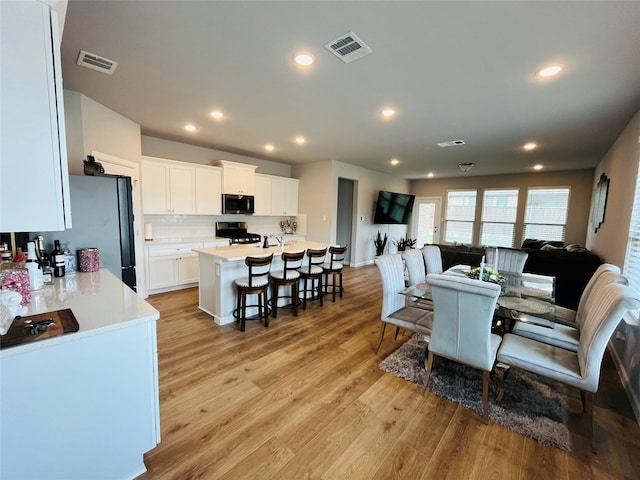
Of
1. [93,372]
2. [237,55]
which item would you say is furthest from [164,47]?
[93,372]

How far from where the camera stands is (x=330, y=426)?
1.88 m

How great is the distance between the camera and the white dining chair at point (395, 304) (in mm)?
2555

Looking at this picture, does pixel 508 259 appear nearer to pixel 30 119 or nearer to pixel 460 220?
pixel 30 119

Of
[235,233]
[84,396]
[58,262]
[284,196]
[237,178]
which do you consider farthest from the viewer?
[284,196]

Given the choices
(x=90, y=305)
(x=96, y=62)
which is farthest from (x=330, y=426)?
(x=96, y=62)

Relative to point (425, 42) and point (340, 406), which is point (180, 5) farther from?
point (340, 406)

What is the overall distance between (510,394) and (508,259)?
2.14 meters

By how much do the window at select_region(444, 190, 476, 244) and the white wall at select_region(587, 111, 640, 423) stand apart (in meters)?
4.00

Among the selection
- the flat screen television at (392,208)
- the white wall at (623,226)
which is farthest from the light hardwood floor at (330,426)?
the flat screen television at (392,208)

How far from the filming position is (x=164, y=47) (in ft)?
6.89

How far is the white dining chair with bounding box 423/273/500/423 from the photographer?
1865 millimetres

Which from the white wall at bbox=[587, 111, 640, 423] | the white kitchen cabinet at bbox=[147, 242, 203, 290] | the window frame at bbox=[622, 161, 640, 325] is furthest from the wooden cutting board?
the window frame at bbox=[622, 161, 640, 325]

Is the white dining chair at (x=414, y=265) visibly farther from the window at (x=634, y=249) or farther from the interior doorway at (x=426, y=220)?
the interior doorway at (x=426, y=220)

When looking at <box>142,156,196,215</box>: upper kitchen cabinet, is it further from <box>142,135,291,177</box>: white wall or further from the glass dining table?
the glass dining table
